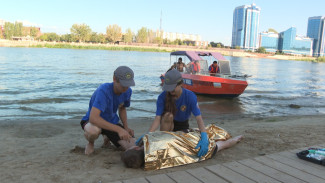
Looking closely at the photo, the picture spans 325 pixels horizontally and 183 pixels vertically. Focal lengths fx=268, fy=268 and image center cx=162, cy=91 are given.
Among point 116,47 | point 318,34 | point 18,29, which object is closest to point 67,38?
point 18,29

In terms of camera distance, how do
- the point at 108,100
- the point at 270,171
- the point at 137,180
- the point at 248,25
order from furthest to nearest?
the point at 248,25, the point at 108,100, the point at 270,171, the point at 137,180

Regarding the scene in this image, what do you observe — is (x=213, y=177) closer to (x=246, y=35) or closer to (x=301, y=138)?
(x=301, y=138)

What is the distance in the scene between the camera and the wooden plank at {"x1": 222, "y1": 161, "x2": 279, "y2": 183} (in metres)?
2.80

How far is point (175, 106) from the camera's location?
3701mm

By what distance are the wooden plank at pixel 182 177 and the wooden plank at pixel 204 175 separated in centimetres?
6

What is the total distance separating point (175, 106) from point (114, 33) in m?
123

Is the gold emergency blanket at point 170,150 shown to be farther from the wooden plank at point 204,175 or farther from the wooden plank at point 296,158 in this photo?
the wooden plank at point 296,158

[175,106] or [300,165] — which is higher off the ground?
[175,106]

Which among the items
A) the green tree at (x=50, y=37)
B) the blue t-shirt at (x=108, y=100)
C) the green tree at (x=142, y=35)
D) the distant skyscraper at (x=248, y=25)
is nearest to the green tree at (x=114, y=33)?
the green tree at (x=142, y=35)

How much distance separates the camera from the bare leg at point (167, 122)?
12.1ft

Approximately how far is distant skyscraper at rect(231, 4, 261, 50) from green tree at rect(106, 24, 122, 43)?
7688 cm

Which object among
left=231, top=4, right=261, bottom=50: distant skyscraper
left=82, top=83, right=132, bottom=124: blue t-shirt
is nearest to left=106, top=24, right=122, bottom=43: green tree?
left=231, top=4, right=261, bottom=50: distant skyscraper

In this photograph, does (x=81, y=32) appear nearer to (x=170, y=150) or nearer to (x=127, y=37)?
(x=127, y=37)

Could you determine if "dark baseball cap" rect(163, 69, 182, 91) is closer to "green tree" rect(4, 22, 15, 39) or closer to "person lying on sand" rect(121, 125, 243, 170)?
"person lying on sand" rect(121, 125, 243, 170)
